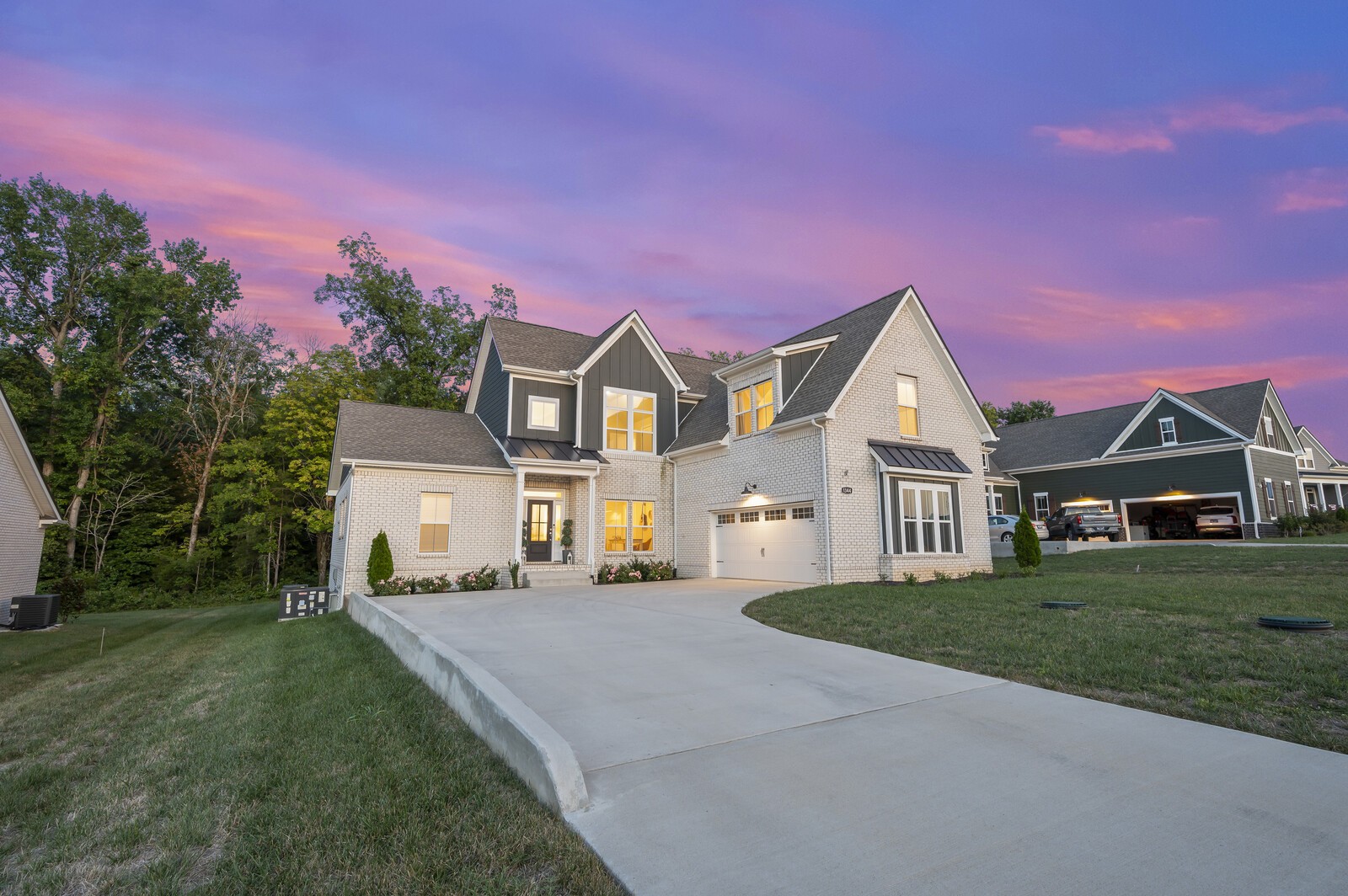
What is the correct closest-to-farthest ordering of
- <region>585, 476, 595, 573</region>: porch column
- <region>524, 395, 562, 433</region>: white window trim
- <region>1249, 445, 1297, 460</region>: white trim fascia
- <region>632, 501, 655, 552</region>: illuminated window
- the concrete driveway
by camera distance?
the concrete driveway < <region>585, 476, 595, 573</region>: porch column < <region>524, 395, 562, 433</region>: white window trim < <region>632, 501, 655, 552</region>: illuminated window < <region>1249, 445, 1297, 460</region>: white trim fascia

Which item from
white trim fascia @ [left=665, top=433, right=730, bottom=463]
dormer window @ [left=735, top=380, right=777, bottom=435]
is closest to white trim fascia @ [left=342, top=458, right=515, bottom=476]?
white trim fascia @ [left=665, top=433, right=730, bottom=463]

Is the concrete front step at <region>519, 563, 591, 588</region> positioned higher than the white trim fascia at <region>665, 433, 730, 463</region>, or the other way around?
the white trim fascia at <region>665, 433, 730, 463</region>

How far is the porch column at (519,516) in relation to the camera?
16875 millimetres

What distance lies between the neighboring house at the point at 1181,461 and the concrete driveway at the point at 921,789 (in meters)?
29.6

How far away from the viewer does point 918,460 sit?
15.7m

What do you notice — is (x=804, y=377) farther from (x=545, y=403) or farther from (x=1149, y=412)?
(x=1149, y=412)

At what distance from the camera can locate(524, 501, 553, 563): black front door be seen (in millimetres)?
18312

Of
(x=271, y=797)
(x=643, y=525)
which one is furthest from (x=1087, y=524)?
(x=271, y=797)

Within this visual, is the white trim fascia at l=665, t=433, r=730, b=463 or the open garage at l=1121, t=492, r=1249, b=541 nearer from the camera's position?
the white trim fascia at l=665, t=433, r=730, b=463

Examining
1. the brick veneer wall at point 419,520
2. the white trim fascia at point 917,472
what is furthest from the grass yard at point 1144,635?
the brick veneer wall at point 419,520

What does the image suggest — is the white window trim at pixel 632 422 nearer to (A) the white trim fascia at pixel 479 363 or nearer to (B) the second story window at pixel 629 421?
(B) the second story window at pixel 629 421

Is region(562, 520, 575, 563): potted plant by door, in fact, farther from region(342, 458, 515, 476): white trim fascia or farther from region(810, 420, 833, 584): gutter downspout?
region(810, 420, 833, 584): gutter downspout

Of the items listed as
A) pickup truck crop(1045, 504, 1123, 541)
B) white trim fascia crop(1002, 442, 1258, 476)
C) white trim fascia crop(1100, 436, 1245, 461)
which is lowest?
pickup truck crop(1045, 504, 1123, 541)

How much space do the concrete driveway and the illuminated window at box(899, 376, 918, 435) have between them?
11282mm
